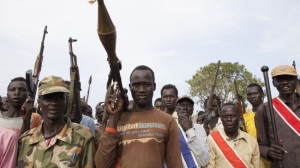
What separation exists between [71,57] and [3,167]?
2304mm

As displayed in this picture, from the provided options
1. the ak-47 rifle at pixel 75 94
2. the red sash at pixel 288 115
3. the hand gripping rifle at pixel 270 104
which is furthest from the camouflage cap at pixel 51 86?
the red sash at pixel 288 115

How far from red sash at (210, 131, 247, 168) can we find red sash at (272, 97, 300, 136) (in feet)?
2.58

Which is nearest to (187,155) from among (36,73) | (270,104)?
(270,104)

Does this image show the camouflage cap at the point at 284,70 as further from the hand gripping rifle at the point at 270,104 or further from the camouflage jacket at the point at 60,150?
the camouflage jacket at the point at 60,150

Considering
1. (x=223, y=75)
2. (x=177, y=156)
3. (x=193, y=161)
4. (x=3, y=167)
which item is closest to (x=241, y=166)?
(x=193, y=161)

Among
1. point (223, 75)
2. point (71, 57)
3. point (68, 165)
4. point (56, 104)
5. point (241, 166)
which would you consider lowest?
point (241, 166)

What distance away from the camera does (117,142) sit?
9.84 ft

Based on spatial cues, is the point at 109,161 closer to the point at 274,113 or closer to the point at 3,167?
the point at 3,167

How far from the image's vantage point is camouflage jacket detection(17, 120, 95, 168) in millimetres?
2922

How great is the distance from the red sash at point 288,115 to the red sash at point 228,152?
79 cm

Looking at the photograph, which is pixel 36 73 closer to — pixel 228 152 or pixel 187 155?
pixel 187 155

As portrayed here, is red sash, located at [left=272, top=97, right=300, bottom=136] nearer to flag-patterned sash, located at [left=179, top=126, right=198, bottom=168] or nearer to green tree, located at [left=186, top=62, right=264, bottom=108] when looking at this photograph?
flag-patterned sash, located at [left=179, top=126, right=198, bottom=168]

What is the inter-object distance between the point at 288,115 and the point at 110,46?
2541mm

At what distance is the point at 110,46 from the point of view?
2807 mm
